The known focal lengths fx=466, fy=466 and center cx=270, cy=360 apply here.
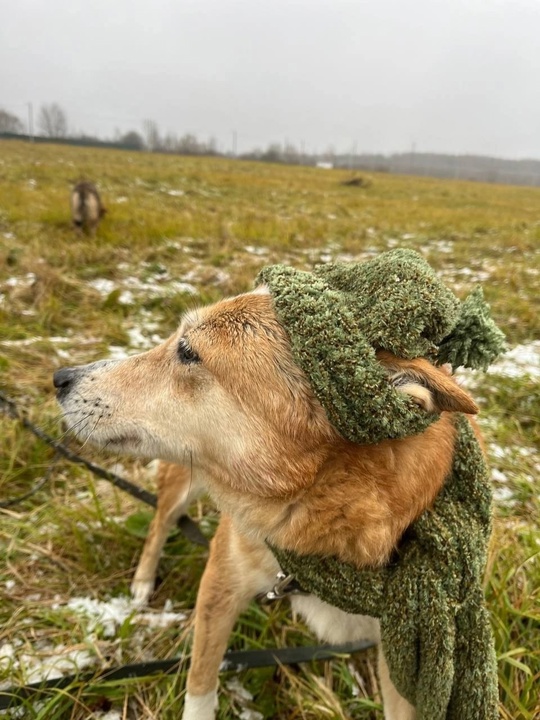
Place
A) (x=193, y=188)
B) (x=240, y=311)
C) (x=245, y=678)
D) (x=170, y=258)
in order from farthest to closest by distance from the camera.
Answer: (x=193, y=188), (x=170, y=258), (x=245, y=678), (x=240, y=311)

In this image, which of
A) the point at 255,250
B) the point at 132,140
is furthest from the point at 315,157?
the point at 255,250

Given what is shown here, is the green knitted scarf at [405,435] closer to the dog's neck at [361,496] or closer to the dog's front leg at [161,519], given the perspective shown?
the dog's neck at [361,496]

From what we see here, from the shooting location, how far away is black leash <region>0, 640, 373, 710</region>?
1666 millimetres

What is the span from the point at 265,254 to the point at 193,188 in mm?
9861

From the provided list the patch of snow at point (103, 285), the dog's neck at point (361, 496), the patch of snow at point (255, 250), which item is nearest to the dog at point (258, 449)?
the dog's neck at point (361, 496)

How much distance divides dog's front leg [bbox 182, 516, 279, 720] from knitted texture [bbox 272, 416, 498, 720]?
26 cm

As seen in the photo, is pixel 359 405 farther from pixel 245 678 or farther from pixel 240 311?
pixel 245 678

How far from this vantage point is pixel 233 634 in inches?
77.5

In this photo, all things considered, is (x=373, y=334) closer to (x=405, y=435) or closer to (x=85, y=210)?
(x=405, y=435)

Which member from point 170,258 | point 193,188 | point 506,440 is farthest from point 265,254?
point 193,188

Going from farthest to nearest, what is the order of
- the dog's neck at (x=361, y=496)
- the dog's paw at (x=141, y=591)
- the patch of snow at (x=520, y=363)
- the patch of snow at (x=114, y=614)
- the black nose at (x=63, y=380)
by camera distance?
1. the patch of snow at (x=520, y=363)
2. the dog's paw at (x=141, y=591)
3. the patch of snow at (x=114, y=614)
4. the black nose at (x=63, y=380)
5. the dog's neck at (x=361, y=496)

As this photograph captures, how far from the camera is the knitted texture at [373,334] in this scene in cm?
114

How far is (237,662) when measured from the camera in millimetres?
1779

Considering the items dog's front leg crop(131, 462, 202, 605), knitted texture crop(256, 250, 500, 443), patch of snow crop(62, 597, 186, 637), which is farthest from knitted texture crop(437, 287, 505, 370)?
patch of snow crop(62, 597, 186, 637)
